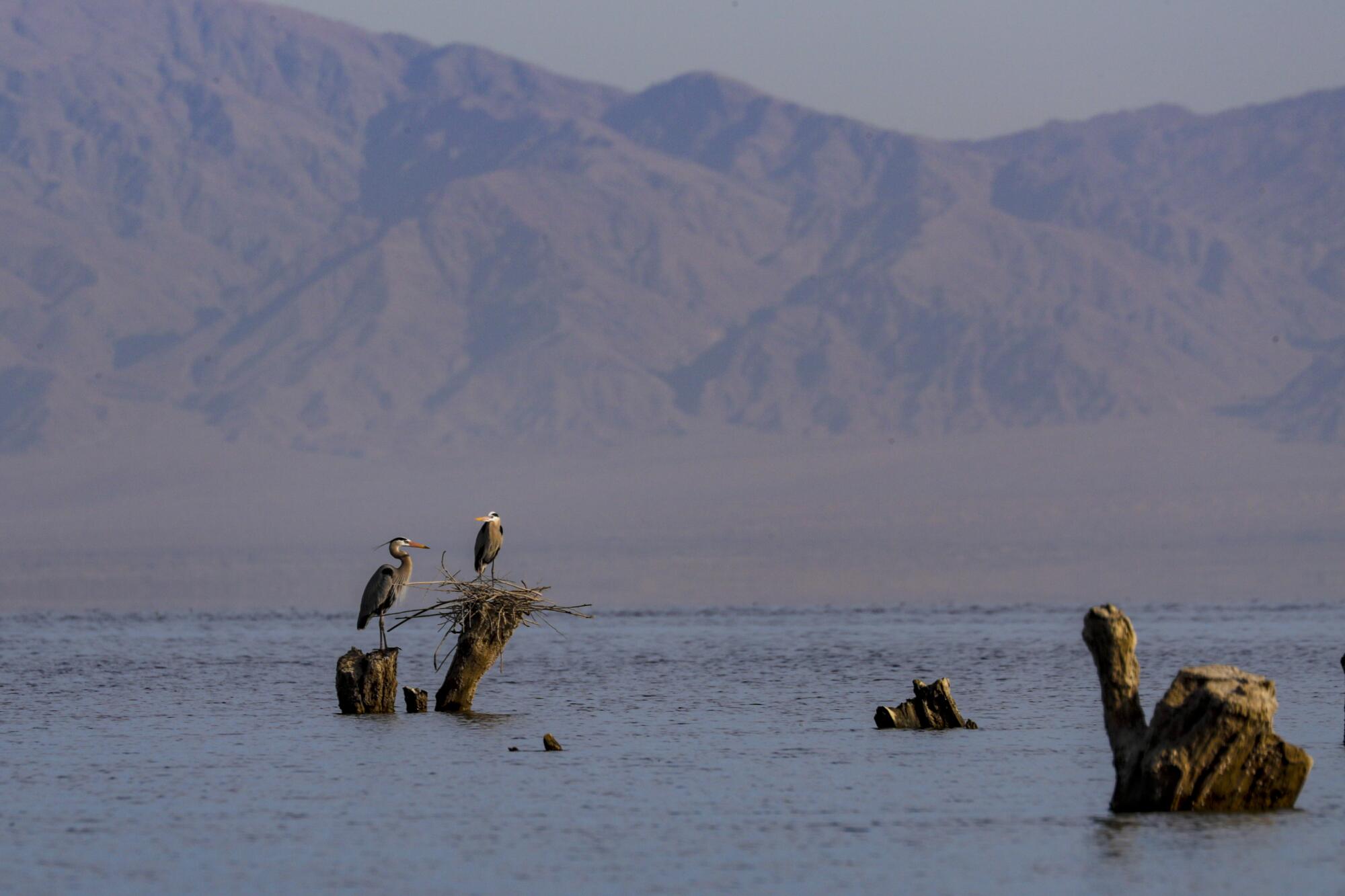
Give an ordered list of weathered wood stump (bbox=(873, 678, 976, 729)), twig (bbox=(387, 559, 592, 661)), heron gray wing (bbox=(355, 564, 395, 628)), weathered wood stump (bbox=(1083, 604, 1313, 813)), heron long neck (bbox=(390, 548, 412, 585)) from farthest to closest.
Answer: heron gray wing (bbox=(355, 564, 395, 628)) < heron long neck (bbox=(390, 548, 412, 585)) < weathered wood stump (bbox=(873, 678, 976, 729)) < twig (bbox=(387, 559, 592, 661)) < weathered wood stump (bbox=(1083, 604, 1313, 813))

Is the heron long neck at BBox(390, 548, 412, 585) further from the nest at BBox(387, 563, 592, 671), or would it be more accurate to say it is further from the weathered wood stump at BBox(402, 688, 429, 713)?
the weathered wood stump at BBox(402, 688, 429, 713)

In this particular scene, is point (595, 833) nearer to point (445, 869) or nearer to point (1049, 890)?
point (445, 869)

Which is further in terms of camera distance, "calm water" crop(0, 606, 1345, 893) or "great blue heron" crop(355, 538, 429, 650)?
"great blue heron" crop(355, 538, 429, 650)

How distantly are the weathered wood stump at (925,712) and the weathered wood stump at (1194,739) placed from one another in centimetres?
804

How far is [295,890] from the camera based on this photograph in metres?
19.3

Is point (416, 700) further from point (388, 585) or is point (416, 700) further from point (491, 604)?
point (491, 604)

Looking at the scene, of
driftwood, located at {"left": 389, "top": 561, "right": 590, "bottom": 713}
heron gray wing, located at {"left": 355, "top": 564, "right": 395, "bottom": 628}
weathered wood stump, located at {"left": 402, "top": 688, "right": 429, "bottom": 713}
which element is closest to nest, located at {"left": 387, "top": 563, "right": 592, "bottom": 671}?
driftwood, located at {"left": 389, "top": 561, "right": 590, "bottom": 713}

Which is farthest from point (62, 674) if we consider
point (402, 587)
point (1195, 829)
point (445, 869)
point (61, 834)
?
point (1195, 829)

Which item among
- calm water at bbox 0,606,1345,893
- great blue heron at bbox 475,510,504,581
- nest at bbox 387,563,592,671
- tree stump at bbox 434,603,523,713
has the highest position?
great blue heron at bbox 475,510,504,581

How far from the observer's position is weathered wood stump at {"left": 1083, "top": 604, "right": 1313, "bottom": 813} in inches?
802

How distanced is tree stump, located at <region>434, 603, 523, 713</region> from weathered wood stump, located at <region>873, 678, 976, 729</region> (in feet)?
17.6

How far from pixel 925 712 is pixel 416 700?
7.42 metres

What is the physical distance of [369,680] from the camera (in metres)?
30.5

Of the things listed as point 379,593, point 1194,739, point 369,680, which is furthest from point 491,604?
point 1194,739
